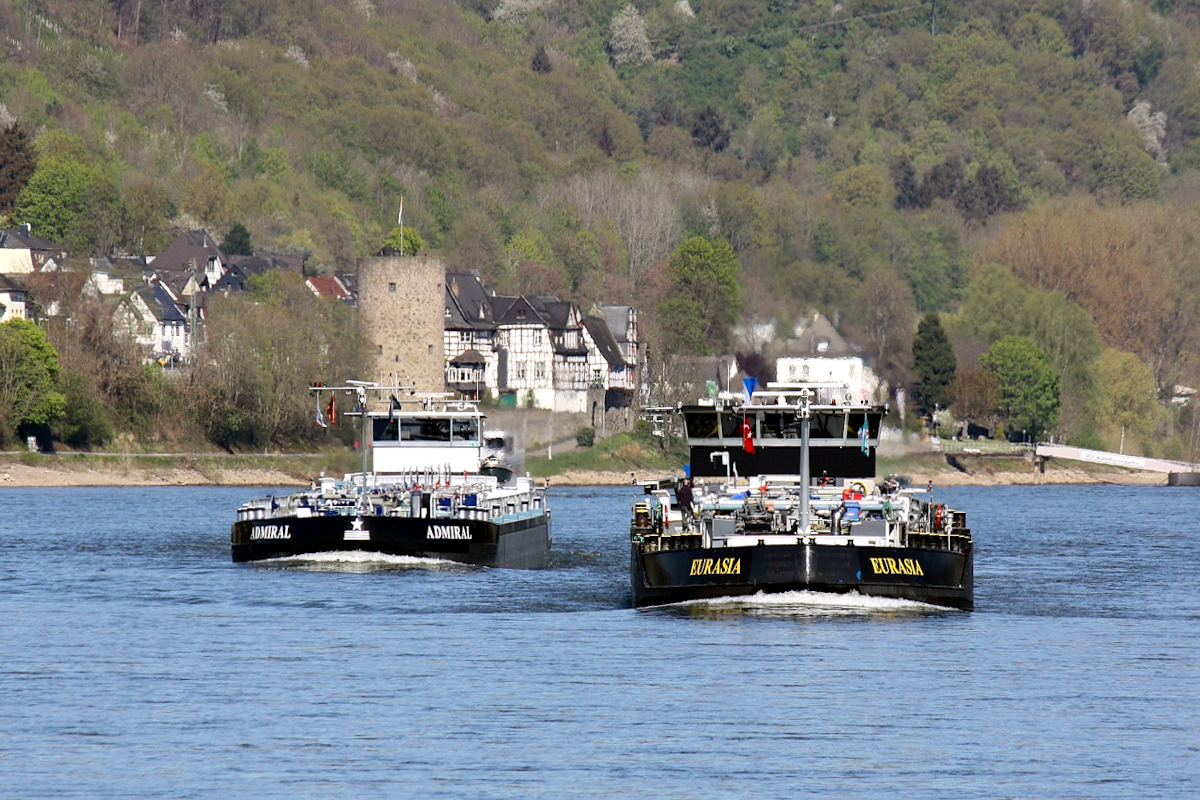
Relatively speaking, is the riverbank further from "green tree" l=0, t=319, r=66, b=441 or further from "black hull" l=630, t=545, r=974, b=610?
"black hull" l=630, t=545, r=974, b=610

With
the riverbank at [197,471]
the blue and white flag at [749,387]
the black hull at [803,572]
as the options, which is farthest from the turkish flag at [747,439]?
the riverbank at [197,471]

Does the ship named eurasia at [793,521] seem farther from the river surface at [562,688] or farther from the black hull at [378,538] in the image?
the black hull at [378,538]

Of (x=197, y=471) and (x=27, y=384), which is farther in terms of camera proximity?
(x=197, y=471)

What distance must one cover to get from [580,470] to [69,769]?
137060 millimetres

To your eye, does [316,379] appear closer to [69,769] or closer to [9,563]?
[9,563]

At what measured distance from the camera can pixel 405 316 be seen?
17362cm

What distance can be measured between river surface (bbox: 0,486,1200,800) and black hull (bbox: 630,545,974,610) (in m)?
0.59

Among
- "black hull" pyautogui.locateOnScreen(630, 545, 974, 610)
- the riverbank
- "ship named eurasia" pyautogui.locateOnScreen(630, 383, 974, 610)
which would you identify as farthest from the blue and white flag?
the riverbank

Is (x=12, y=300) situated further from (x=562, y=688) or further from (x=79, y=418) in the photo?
(x=562, y=688)

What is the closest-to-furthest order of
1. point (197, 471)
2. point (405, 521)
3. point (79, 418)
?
1. point (405, 521)
2. point (79, 418)
3. point (197, 471)

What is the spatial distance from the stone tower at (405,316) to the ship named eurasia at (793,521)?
350 ft

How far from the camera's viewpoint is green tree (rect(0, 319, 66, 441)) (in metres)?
144

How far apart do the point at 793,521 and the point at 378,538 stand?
1946 centimetres

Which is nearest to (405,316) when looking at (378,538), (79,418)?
(79,418)
